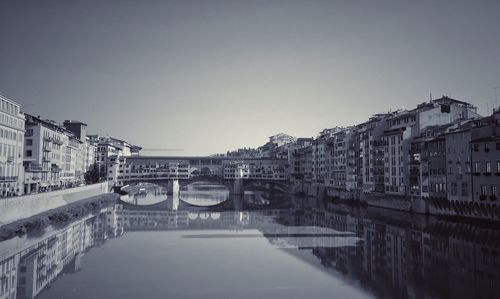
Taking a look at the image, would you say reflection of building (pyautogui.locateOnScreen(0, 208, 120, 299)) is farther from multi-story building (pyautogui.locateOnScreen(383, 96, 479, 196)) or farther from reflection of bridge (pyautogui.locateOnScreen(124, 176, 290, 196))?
reflection of bridge (pyautogui.locateOnScreen(124, 176, 290, 196))

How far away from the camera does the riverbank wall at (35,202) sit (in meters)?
37.2

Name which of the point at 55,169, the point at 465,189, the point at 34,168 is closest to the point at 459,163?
the point at 465,189

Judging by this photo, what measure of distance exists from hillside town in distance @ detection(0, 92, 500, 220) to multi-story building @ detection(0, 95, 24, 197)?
116 mm

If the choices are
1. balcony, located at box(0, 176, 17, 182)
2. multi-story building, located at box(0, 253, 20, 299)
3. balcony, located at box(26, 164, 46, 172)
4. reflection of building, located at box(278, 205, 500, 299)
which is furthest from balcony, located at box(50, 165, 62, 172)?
reflection of building, located at box(278, 205, 500, 299)

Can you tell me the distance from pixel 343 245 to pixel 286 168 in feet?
267

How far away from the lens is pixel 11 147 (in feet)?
167

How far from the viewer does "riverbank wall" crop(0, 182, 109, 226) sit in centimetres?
3725

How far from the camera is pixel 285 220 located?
5544 cm

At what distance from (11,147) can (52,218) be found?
433 inches

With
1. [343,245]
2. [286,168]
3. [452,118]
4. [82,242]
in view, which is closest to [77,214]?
[82,242]

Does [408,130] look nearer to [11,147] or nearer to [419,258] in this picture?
[419,258]

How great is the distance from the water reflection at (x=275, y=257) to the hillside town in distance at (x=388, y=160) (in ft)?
14.9

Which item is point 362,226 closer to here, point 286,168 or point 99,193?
point 99,193

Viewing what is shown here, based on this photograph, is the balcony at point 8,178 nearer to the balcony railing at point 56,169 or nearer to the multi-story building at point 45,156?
the multi-story building at point 45,156
